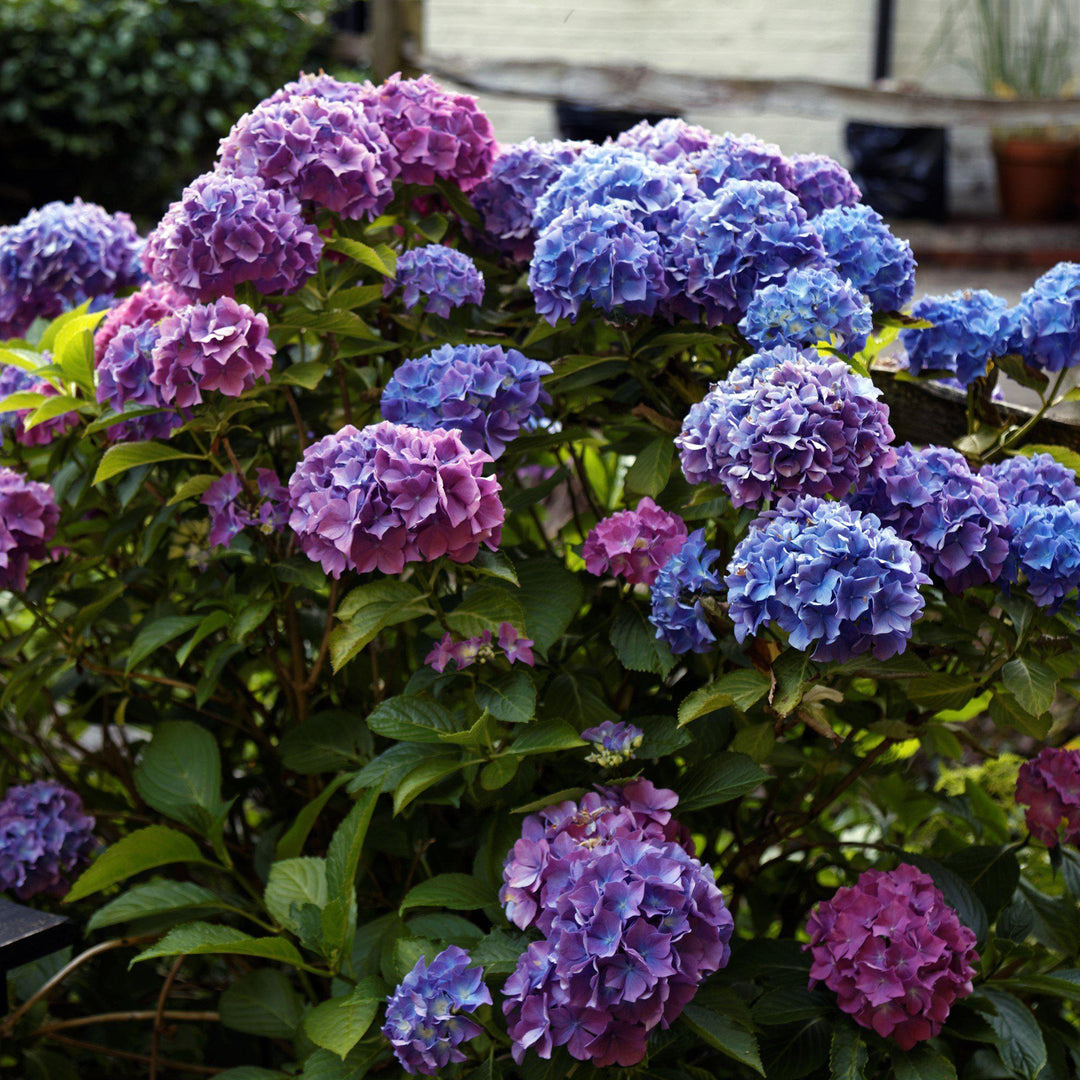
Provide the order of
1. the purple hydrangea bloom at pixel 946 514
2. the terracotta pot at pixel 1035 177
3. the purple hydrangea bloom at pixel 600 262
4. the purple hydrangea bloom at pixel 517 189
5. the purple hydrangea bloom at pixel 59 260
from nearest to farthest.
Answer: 1. the purple hydrangea bloom at pixel 946 514
2. the purple hydrangea bloom at pixel 600 262
3. the purple hydrangea bloom at pixel 517 189
4. the purple hydrangea bloom at pixel 59 260
5. the terracotta pot at pixel 1035 177

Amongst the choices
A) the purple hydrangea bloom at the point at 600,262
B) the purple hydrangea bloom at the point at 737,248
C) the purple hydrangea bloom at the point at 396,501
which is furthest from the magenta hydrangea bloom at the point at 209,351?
the purple hydrangea bloom at the point at 737,248

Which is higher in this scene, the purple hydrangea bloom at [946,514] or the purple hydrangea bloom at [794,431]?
the purple hydrangea bloom at [794,431]

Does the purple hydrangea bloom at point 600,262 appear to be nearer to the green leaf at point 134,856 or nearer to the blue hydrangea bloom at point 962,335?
the blue hydrangea bloom at point 962,335

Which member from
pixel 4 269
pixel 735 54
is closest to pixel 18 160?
pixel 735 54

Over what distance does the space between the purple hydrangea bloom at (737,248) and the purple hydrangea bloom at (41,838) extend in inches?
36.2

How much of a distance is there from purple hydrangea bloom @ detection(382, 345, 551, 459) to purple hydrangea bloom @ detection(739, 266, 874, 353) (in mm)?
196

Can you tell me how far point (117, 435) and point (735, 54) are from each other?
5.71m

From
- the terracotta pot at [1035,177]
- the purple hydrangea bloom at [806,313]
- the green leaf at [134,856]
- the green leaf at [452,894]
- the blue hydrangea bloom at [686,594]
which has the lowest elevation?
the green leaf at [134,856]

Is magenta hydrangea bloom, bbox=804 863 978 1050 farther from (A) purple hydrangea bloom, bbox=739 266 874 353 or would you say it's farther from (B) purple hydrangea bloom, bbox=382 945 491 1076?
(A) purple hydrangea bloom, bbox=739 266 874 353

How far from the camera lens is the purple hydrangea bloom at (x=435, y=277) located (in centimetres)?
126

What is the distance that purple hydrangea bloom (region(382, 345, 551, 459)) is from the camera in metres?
1.12

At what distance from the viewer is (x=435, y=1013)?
3.26 ft

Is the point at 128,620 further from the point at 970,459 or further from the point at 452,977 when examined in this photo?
the point at 970,459

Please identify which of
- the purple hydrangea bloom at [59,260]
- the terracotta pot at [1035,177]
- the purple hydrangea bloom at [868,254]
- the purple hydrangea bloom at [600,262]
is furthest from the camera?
the terracotta pot at [1035,177]
